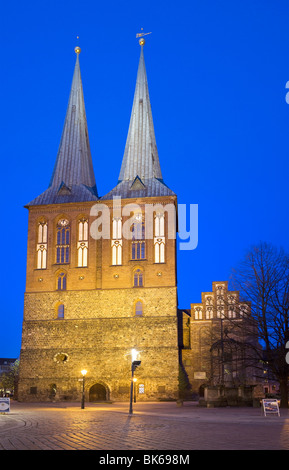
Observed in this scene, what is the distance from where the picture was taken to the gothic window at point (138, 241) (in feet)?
170

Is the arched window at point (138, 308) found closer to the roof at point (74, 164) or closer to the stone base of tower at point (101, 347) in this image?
the stone base of tower at point (101, 347)

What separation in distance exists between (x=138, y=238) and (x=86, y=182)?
9.24 m

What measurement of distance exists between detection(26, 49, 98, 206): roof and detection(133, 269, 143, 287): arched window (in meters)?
8.16

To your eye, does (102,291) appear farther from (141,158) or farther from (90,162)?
(90,162)

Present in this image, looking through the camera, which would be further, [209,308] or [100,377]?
[209,308]

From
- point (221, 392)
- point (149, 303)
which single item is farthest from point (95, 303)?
point (221, 392)

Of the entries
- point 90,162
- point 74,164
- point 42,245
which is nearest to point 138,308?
point 42,245

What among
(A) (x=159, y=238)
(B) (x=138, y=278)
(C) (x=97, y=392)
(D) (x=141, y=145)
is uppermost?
(D) (x=141, y=145)

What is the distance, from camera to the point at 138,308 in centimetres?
5041

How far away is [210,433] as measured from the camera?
1547cm

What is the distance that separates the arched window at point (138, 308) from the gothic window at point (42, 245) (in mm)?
9400

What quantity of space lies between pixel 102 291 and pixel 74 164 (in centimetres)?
1409

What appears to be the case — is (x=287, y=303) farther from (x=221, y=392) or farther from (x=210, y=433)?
(x=210, y=433)

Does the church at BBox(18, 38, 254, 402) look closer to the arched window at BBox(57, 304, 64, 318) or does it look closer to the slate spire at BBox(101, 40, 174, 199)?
the arched window at BBox(57, 304, 64, 318)
